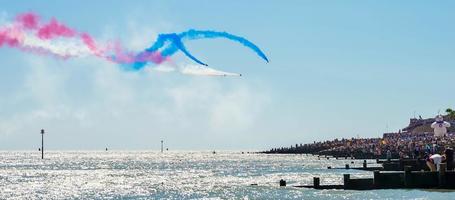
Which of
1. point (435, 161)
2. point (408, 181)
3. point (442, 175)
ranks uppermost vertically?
point (435, 161)

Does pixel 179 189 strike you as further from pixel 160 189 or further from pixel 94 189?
pixel 94 189

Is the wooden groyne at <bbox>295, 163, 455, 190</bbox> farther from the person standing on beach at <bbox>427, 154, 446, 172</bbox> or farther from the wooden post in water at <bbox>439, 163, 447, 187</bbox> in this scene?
the person standing on beach at <bbox>427, 154, 446, 172</bbox>

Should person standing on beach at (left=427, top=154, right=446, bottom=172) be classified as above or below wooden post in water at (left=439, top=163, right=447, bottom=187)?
above

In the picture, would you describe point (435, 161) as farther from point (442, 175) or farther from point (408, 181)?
point (408, 181)

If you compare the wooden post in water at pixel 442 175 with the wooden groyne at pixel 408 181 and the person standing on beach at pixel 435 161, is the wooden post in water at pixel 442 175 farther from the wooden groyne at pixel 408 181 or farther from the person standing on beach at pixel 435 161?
the person standing on beach at pixel 435 161

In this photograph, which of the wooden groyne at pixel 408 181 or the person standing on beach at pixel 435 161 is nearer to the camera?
the wooden groyne at pixel 408 181

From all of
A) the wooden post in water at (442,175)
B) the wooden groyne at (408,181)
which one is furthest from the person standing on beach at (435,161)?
the wooden post in water at (442,175)

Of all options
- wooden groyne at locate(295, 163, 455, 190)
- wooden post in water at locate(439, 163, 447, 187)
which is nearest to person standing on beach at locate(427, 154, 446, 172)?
wooden groyne at locate(295, 163, 455, 190)

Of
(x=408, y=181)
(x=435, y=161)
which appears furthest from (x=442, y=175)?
(x=408, y=181)

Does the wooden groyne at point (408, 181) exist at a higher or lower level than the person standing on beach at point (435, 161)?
lower

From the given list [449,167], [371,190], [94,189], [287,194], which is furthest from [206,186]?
[449,167]

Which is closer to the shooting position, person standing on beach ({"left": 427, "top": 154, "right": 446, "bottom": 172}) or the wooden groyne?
the wooden groyne

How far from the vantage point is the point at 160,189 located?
256 ft

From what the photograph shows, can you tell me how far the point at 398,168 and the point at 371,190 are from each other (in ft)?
79.7
